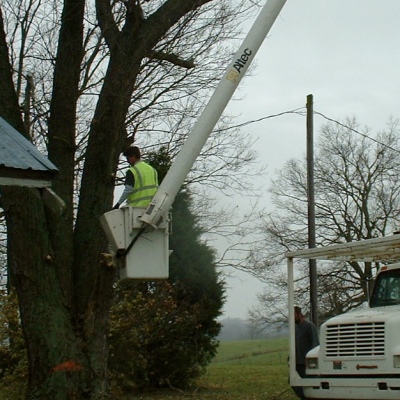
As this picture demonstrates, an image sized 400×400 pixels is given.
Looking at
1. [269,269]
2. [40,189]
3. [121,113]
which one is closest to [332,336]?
[121,113]

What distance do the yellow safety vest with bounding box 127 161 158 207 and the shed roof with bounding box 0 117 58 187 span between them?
1.64 m

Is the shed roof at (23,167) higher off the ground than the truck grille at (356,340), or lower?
higher

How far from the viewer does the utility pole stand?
1970cm

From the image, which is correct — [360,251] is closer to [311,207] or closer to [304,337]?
[304,337]

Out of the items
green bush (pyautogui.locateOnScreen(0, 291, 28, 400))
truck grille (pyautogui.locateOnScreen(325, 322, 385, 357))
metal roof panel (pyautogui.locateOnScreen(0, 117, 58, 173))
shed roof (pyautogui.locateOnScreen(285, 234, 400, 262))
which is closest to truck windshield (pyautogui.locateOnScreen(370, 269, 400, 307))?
shed roof (pyautogui.locateOnScreen(285, 234, 400, 262))

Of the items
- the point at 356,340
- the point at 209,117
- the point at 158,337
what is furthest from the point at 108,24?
the point at 158,337

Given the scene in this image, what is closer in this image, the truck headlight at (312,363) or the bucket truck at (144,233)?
the bucket truck at (144,233)

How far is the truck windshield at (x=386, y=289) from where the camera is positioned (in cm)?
1220

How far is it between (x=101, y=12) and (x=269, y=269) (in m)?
23.9

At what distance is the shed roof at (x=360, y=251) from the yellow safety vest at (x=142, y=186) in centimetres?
322

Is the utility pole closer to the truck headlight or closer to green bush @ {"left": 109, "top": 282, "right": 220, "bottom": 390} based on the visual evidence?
green bush @ {"left": 109, "top": 282, "right": 220, "bottom": 390}

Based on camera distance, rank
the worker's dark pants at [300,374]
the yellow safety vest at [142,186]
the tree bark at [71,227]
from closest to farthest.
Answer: the yellow safety vest at [142,186]
the tree bark at [71,227]
the worker's dark pants at [300,374]

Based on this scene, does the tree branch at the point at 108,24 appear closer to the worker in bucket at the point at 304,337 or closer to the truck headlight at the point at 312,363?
the truck headlight at the point at 312,363

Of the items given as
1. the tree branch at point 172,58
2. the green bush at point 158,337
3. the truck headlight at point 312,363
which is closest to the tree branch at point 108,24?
the tree branch at point 172,58
